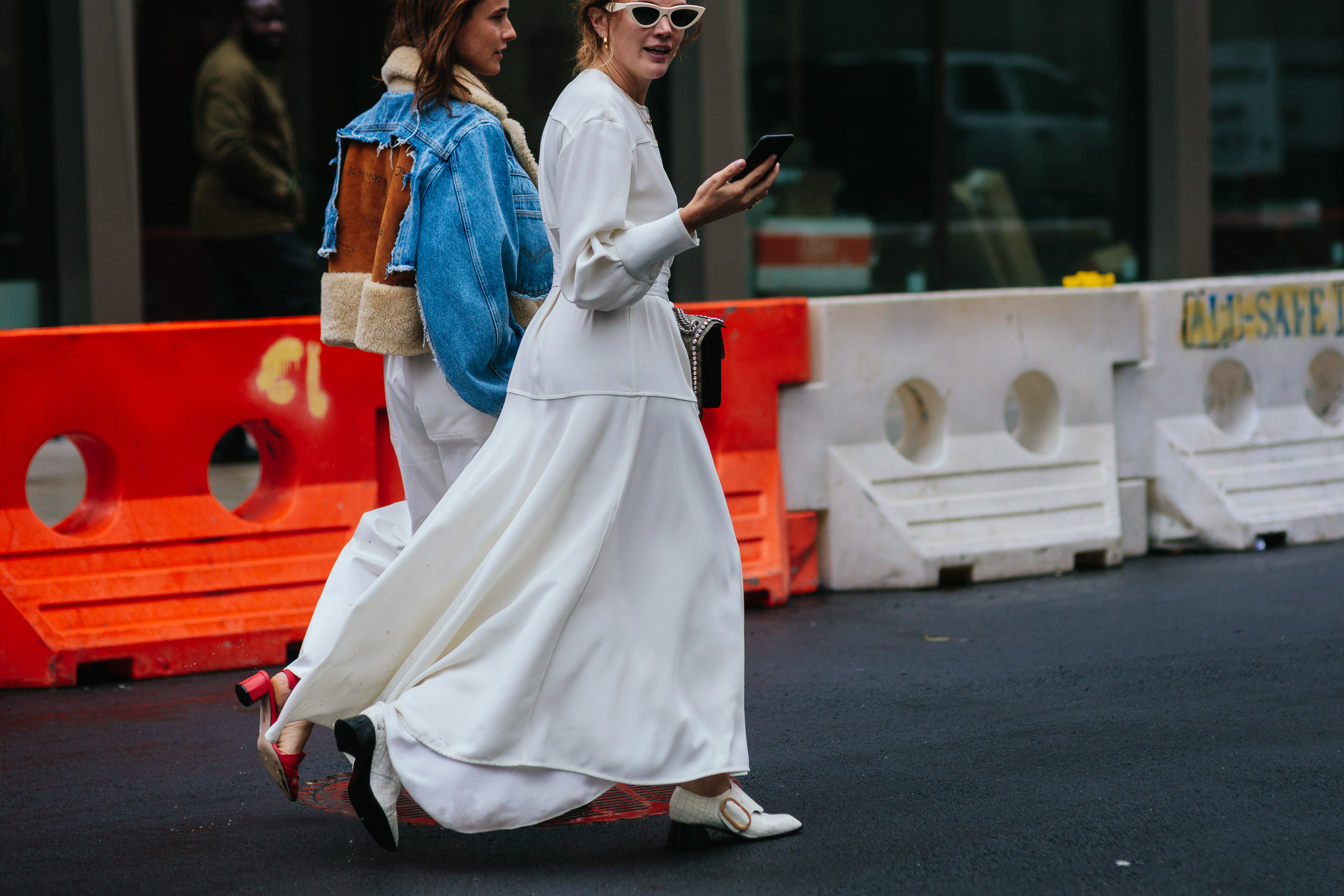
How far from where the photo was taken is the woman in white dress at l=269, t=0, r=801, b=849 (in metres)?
3.55

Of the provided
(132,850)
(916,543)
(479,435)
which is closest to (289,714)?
(132,850)

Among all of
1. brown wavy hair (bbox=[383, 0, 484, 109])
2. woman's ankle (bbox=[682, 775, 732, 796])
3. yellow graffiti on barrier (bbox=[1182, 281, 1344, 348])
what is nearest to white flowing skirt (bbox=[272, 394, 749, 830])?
woman's ankle (bbox=[682, 775, 732, 796])

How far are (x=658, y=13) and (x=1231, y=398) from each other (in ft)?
17.8

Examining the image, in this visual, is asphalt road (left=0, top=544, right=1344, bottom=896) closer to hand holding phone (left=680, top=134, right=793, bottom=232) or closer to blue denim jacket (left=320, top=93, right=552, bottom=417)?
blue denim jacket (left=320, top=93, right=552, bottom=417)

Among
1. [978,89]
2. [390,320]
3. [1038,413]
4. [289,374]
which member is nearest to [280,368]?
[289,374]

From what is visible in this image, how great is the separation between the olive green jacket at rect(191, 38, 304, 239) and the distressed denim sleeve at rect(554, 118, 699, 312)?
6069mm

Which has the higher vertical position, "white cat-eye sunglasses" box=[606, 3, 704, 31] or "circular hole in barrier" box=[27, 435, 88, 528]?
"white cat-eye sunglasses" box=[606, 3, 704, 31]

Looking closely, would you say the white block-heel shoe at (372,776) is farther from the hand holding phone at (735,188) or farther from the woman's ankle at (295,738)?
the hand holding phone at (735,188)

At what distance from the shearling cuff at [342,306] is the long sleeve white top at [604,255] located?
70 centimetres

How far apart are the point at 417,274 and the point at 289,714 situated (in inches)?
42.5

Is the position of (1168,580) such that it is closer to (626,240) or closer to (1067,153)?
(626,240)

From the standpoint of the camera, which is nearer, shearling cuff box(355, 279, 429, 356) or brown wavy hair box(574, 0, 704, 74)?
brown wavy hair box(574, 0, 704, 74)

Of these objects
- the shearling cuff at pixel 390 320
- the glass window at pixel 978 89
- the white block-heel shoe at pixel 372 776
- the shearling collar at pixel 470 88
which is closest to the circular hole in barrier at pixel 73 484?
the shearling cuff at pixel 390 320

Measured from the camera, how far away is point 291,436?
6.04m
